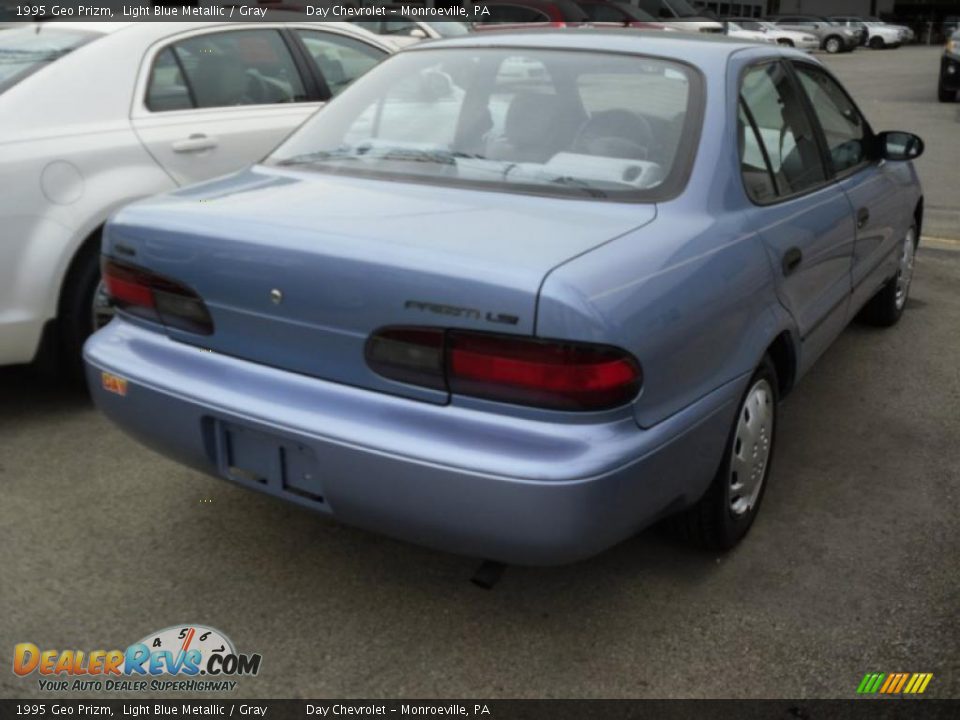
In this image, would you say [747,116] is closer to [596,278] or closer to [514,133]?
[514,133]

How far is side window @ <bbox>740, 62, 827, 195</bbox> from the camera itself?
129 inches

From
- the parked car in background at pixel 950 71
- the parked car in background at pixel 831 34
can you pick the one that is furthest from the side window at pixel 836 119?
the parked car in background at pixel 831 34

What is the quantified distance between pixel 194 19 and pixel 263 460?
289cm

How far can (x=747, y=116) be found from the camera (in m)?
3.16

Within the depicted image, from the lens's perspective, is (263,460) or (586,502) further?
(263,460)

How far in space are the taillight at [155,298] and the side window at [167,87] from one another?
1601 millimetres

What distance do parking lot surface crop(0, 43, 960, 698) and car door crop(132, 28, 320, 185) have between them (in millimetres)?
1257

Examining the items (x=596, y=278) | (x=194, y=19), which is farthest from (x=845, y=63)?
(x=596, y=278)

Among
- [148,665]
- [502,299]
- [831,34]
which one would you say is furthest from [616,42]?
[831,34]

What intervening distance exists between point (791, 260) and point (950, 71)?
15.8 m

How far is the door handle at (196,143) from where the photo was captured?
4355 mm

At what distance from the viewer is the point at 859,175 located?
413cm

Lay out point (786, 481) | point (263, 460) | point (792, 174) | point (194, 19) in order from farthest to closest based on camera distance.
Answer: point (194, 19)
point (786, 481)
point (792, 174)
point (263, 460)

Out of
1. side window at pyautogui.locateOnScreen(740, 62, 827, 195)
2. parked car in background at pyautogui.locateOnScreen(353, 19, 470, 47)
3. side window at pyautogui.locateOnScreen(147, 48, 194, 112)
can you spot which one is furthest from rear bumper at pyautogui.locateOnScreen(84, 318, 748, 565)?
parked car in background at pyautogui.locateOnScreen(353, 19, 470, 47)
